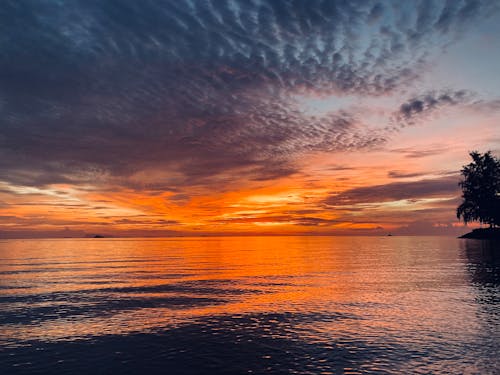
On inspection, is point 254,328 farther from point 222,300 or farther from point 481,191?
point 481,191

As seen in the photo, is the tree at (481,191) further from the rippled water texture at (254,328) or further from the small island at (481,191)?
the rippled water texture at (254,328)

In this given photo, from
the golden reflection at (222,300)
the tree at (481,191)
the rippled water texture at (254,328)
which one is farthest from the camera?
the tree at (481,191)

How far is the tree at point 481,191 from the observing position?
15862 cm

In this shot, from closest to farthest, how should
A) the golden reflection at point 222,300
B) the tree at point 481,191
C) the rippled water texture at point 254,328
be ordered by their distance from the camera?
1. the rippled water texture at point 254,328
2. the golden reflection at point 222,300
3. the tree at point 481,191

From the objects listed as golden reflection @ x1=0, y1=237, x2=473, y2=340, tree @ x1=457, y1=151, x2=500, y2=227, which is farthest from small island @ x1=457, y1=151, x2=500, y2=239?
golden reflection @ x1=0, y1=237, x2=473, y2=340

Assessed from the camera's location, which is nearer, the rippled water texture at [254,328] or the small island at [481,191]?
the rippled water texture at [254,328]

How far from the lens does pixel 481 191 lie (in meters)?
161

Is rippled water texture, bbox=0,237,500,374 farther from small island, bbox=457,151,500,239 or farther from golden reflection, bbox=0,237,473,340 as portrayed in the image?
small island, bbox=457,151,500,239

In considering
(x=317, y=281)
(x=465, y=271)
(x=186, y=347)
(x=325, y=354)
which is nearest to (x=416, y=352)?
(x=325, y=354)

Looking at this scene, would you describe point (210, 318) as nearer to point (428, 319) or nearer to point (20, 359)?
point (20, 359)

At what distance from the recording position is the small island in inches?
6245

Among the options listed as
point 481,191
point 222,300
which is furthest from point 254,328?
point 481,191

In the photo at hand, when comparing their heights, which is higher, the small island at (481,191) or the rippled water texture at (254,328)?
the small island at (481,191)

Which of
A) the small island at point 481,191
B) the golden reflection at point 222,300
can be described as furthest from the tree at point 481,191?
the golden reflection at point 222,300
